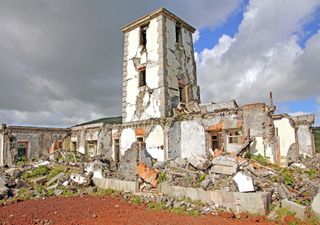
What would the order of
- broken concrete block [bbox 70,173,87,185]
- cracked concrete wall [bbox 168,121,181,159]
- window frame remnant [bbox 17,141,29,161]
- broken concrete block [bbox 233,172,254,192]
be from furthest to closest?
1. window frame remnant [bbox 17,141,29,161]
2. cracked concrete wall [bbox 168,121,181,159]
3. broken concrete block [bbox 70,173,87,185]
4. broken concrete block [bbox 233,172,254,192]

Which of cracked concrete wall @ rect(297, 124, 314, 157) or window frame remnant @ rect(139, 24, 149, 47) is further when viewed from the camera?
window frame remnant @ rect(139, 24, 149, 47)

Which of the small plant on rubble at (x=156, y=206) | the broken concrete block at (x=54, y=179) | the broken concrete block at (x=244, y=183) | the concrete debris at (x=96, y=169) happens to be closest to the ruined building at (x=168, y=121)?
the concrete debris at (x=96, y=169)

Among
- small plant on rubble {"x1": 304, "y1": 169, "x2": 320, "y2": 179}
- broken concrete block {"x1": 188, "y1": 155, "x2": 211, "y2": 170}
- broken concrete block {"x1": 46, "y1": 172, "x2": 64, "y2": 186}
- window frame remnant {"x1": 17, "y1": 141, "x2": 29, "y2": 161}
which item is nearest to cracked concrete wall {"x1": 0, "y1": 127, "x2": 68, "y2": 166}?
window frame remnant {"x1": 17, "y1": 141, "x2": 29, "y2": 161}

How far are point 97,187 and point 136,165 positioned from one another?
2.70 metres

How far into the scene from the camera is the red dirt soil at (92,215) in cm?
855

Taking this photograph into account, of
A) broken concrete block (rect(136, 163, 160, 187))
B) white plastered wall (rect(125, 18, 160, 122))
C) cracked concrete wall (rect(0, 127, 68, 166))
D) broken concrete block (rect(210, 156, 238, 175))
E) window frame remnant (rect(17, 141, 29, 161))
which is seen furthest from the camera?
window frame remnant (rect(17, 141, 29, 161))

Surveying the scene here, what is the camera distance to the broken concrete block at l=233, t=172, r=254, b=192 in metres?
9.50

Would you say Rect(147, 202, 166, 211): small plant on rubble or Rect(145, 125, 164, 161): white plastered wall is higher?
Rect(145, 125, 164, 161): white plastered wall

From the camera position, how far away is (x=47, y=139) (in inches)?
925

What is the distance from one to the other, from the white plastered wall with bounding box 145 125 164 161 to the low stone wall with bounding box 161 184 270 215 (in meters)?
4.65

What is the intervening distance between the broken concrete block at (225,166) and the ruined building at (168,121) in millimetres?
1553

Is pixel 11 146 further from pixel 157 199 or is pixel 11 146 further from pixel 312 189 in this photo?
pixel 312 189

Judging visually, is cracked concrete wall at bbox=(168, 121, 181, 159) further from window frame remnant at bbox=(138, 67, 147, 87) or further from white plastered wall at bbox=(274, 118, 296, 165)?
white plastered wall at bbox=(274, 118, 296, 165)

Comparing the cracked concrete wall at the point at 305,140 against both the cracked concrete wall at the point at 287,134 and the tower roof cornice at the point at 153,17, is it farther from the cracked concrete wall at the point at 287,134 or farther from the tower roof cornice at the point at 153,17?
the tower roof cornice at the point at 153,17
